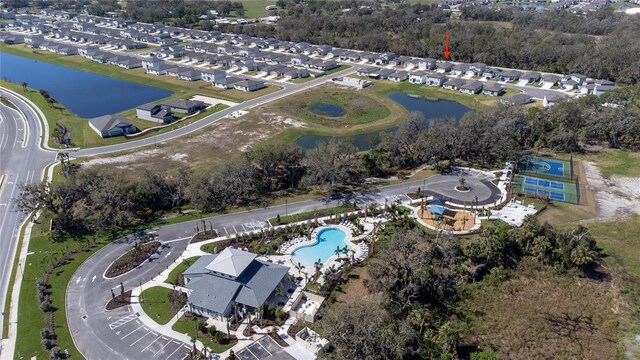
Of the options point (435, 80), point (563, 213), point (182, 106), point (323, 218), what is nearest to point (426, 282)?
point (323, 218)

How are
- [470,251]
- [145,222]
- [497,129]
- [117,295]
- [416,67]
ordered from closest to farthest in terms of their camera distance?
[117,295], [470,251], [145,222], [497,129], [416,67]

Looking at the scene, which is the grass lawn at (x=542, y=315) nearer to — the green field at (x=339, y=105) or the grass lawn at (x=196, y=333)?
the grass lawn at (x=196, y=333)

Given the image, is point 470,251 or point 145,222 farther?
point 145,222

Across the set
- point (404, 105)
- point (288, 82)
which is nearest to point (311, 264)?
point (404, 105)

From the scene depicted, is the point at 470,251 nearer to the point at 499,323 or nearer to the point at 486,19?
the point at 499,323

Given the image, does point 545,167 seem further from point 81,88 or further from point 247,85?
point 81,88

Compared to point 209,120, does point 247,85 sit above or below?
above
